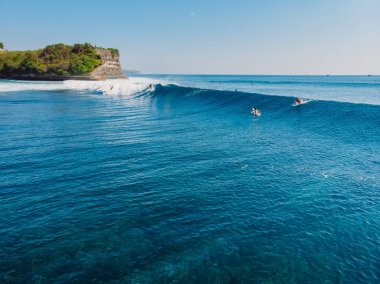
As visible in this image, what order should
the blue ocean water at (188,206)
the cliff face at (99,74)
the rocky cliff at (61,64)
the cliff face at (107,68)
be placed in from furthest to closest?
the cliff face at (107,68) < the cliff face at (99,74) < the rocky cliff at (61,64) < the blue ocean water at (188,206)

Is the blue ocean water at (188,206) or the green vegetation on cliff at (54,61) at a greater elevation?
the green vegetation on cliff at (54,61)

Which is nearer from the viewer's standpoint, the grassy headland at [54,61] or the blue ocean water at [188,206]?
the blue ocean water at [188,206]

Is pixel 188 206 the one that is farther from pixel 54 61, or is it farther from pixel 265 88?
pixel 54 61

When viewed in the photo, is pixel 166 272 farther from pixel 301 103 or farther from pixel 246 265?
pixel 301 103

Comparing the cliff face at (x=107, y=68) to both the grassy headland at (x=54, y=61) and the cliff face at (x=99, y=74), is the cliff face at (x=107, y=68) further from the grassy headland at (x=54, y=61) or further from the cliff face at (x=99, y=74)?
the grassy headland at (x=54, y=61)

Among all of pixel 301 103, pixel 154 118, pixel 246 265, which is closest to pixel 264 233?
pixel 246 265

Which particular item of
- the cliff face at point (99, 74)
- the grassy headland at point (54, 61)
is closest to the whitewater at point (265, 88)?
the cliff face at point (99, 74)

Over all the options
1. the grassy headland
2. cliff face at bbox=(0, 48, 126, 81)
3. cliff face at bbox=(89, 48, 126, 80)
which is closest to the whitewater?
cliff face at bbox=(0, 48, 126, 81)

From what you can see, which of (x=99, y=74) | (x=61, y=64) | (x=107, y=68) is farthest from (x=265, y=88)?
(x=61, y=64)
